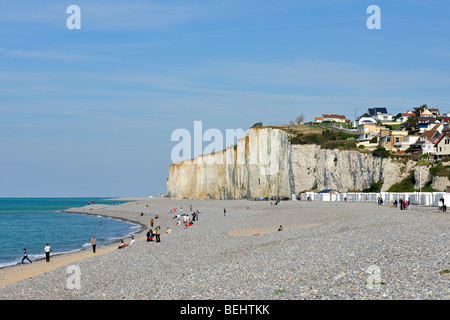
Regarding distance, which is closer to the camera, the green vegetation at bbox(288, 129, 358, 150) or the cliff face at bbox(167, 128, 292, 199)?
the green vegetation at bbox(288, 129, 358, 150)

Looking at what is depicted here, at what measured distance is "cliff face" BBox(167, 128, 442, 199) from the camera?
81.1 metres

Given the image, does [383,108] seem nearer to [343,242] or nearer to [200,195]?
[200,195]

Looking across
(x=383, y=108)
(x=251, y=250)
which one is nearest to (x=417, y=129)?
(x=383, y=108)

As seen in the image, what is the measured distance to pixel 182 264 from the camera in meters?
22.3

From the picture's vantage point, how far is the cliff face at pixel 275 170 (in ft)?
266

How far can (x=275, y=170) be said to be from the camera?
101062mm

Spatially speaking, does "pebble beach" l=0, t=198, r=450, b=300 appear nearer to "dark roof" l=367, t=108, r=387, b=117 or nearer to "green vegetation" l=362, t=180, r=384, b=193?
"green vegetation" l=362, t=180, r=384, b=193

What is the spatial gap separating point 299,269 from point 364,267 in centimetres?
230

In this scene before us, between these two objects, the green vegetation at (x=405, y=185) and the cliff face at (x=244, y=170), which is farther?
the cliff face at (x=244, y=170)

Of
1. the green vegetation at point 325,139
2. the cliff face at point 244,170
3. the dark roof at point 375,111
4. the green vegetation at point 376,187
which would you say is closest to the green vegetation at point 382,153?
the green vegetation at point 376,187

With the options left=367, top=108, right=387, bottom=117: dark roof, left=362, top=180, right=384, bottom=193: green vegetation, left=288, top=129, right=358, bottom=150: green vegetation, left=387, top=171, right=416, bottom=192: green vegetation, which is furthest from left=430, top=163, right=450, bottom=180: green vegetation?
left=367, top=108, right=387, bottom=117: dark roof

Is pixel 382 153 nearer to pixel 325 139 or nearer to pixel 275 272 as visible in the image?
pixel 325 139

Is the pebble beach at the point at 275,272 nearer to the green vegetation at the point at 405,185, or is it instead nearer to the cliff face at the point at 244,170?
the green vegetation at the point at 405,185

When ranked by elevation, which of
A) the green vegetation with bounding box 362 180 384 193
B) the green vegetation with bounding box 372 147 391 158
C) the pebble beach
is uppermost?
A: the green vegetation with bounding box 372 147 391 158
